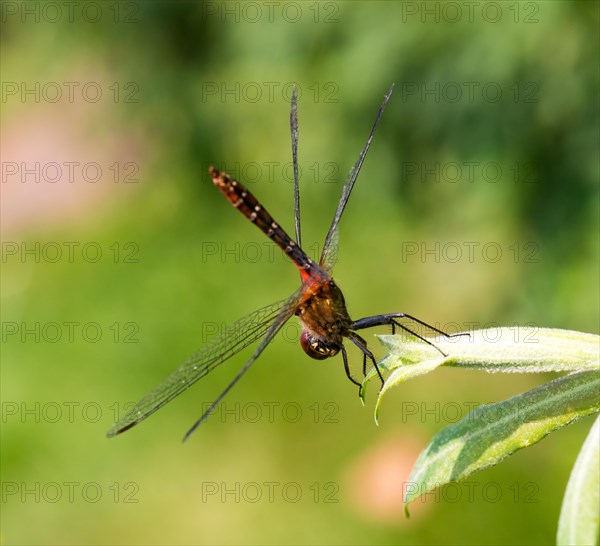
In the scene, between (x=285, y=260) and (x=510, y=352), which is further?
(x=285, y=260)

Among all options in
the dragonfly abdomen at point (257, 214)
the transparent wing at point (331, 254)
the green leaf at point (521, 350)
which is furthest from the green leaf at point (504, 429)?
the transparent wing at point (331, 254)

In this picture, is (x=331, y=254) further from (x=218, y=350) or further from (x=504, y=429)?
(x=504, y=429)

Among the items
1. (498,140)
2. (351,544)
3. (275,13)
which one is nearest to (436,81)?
(498,140)

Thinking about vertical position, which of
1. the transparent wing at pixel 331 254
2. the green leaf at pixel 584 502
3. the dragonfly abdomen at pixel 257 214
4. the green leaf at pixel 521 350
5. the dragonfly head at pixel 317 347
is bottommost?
the green leaf at pixel 584 502

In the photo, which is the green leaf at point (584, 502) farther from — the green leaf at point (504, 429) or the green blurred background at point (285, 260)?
the green blurred background at point (285, 260)

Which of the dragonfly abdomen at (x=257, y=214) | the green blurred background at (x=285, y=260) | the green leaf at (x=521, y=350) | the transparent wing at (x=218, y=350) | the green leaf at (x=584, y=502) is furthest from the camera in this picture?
the green blurred background at (x=285, y=260)

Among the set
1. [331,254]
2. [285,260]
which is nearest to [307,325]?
[331,254]

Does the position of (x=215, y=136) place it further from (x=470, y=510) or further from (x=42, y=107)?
(x=42, y=107)
